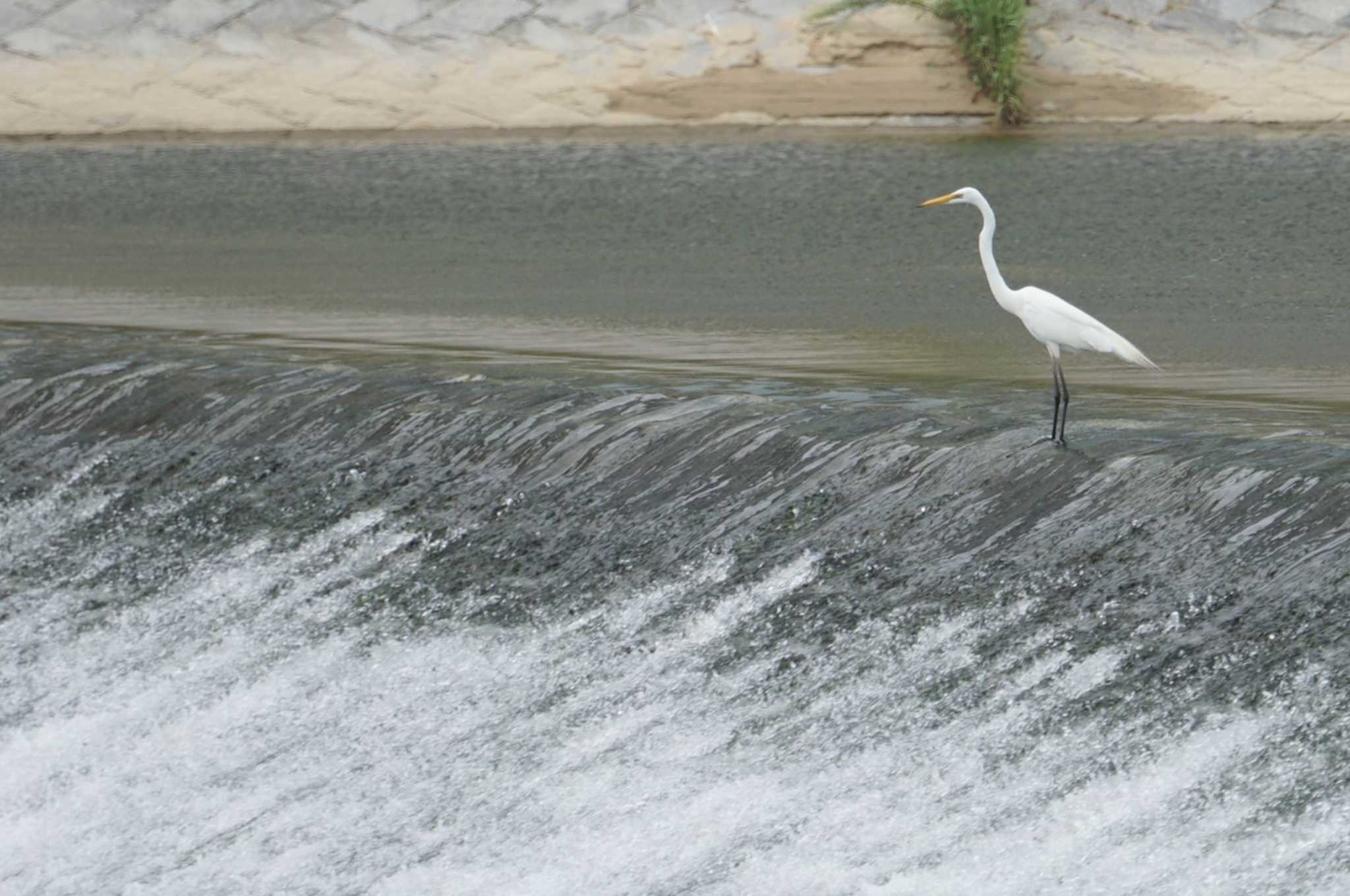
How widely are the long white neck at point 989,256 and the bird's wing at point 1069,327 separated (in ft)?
0.13

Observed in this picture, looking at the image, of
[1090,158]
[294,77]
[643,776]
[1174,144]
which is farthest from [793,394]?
[294,77]

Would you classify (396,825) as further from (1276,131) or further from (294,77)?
(294,77)

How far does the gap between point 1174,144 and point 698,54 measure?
11.4 feet

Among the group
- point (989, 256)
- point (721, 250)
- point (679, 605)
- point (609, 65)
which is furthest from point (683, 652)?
point (609, 65)

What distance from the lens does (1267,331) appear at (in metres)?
6.84

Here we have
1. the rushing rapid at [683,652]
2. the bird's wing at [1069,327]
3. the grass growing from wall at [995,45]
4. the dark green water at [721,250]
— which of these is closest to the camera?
the rushing rapid at [683,652]

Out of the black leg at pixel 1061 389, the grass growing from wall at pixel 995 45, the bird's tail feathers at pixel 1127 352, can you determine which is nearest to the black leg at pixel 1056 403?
the black leg at pixel 1061 389

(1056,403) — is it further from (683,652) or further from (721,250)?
(721,250)

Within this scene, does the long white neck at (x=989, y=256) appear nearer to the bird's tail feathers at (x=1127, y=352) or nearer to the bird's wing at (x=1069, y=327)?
the bird's wing at (x=1069, y=327)

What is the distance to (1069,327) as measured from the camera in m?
4.52

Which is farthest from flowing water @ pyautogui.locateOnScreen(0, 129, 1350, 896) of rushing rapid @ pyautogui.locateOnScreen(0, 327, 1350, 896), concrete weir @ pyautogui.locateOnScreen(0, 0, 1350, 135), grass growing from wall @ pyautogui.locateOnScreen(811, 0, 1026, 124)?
concrete weir @ pyautogui.locateOnScreen(0, 0, 1350, 135)

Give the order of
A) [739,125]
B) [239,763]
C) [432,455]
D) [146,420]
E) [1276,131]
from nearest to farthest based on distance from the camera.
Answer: [239,763], [432,455], [146,420], [1276,131], [739,125]

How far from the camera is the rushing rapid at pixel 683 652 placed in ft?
12.7

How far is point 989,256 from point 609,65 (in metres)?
9.83
